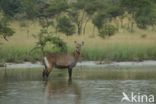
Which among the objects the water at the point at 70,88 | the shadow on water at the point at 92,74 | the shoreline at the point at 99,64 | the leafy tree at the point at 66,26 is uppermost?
the water at the point at 70,88

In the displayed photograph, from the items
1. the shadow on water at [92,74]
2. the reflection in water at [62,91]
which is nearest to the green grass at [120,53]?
the shadow on water at [92,74]

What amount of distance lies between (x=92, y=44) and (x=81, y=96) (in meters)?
19.3

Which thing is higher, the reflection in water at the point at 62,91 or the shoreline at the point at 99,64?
the reflection in water at the point at 62,91

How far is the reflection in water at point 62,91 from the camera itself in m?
15.8

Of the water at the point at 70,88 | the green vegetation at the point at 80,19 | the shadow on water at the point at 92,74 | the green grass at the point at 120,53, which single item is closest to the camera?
the water at the point at 70,88

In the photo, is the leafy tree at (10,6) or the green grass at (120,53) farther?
the leafy tree at (10,6)

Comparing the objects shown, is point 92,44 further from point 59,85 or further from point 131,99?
point 131,99

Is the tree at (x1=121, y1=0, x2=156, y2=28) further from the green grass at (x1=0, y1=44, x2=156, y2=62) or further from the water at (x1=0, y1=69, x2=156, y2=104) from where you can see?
the water at (x1=0, y1=69, x2=156, y2=104)

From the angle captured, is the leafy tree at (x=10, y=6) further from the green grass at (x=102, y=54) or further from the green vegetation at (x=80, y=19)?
the green grass at (x=102, y=54)

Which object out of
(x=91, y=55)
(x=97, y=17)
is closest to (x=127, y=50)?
(x=91, y=55)

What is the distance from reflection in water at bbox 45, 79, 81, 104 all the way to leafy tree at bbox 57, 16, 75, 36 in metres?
28.5

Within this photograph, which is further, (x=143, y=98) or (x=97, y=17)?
(x=97, y=17)

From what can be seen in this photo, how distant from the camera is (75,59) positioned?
23.6 m

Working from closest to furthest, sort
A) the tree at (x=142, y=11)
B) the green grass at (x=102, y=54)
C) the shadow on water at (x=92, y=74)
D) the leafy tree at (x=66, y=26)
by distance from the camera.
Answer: the shadow on water at (x=92, y=74), the green grass at (x=102, y=54), the leafy tree at (x=66, y=26), the tree at (x=142, y=11)
